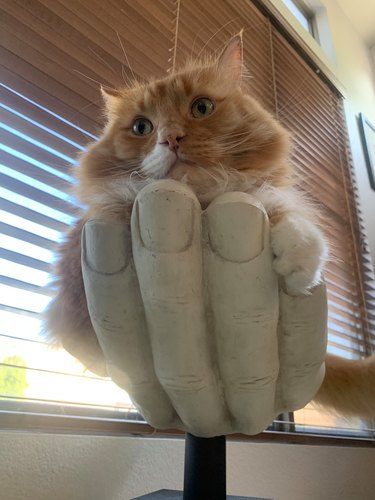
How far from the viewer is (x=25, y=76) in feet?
2.74

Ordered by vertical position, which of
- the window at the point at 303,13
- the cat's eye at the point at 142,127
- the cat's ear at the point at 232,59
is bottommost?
the cat's eye at the point at 142,127

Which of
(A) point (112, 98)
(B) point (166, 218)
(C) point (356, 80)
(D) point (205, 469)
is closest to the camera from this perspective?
(B) point (166, 218)

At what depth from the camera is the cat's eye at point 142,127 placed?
65 cm

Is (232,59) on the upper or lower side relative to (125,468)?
upper

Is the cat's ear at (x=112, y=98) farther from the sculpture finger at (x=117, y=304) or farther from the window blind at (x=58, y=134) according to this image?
the sculpture finger at (x=117, y=304)

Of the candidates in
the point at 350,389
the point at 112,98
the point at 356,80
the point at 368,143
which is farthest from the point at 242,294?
the point at 356,80

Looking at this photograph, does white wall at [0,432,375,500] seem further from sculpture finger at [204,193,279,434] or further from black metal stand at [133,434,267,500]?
sculpture finger at [204,193,279,434]

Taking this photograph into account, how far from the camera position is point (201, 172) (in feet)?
1.66

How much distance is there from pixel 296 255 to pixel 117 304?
18 centimetres

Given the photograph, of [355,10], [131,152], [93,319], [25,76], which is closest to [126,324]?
[93,319]

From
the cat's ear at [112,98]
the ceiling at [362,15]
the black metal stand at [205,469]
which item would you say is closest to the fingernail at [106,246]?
the black metal stand at [205,469]

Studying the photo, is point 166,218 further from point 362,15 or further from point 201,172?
point 362,15

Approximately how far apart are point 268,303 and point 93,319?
18 cm

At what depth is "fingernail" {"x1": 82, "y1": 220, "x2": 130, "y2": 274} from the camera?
1.17 feet
